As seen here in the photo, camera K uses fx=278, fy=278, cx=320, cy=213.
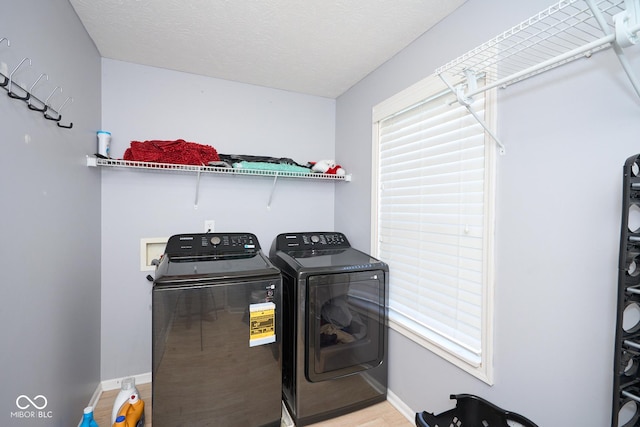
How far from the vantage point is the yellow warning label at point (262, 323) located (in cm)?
157

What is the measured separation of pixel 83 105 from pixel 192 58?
774mm

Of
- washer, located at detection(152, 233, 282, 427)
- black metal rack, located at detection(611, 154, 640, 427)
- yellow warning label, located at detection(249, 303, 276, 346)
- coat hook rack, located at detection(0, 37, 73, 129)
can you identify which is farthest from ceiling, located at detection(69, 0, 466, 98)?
yellow warning label, located at detection(249, 303, 276, 346)

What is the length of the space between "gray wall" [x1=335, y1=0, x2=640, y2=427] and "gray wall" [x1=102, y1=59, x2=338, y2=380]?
5.19ft

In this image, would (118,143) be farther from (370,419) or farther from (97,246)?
(370,419)

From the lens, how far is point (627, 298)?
85 cm

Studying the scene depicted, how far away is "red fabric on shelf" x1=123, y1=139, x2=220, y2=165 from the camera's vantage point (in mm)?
1938

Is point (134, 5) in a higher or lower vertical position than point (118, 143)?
higher

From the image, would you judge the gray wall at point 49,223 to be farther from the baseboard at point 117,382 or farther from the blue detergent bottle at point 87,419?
the baseboard at point 117,382

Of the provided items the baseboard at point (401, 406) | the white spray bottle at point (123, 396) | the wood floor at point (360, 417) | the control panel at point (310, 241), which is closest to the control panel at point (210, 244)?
the control panel at point (310, 241)

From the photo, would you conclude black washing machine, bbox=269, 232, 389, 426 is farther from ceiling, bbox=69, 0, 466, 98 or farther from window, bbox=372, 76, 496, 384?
ceiling, bbox=69, 0, 466, 98

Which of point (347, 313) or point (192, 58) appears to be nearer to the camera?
point (347, 313)

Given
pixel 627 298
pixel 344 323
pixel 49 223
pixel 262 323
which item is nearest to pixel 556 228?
pixel 627 298

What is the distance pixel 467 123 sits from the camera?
1471mm

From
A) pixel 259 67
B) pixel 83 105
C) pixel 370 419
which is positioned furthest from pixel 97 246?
pixel 370 419
